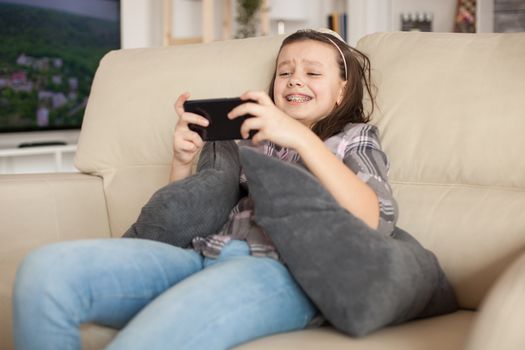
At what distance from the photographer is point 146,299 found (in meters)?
1.14

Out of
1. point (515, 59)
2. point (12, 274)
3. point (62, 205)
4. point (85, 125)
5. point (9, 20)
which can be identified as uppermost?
point (9, 20)

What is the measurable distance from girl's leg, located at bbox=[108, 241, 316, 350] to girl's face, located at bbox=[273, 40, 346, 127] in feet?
1.33

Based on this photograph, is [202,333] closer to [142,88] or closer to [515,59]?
[515,59]

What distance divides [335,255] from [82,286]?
377 millimetres

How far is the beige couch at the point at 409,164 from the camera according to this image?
1.15 m

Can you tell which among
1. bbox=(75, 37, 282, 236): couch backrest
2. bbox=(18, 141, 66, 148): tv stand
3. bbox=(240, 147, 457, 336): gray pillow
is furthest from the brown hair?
bbox=(18, 141, 66, 148): tv stand

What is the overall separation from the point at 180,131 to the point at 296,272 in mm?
422

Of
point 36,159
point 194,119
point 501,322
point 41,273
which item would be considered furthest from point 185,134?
point 36,159

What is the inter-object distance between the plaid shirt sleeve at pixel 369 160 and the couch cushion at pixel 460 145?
107 millimetres

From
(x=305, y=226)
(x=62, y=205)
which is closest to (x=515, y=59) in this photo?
(x=305, y=226)

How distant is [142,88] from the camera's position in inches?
73.1

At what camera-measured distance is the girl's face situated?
58.4 inches

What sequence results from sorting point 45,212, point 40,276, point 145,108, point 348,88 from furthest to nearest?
point 145,108 < point 45,212 < point 348,88 < point 40,276

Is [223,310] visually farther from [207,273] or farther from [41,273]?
[41,273]
